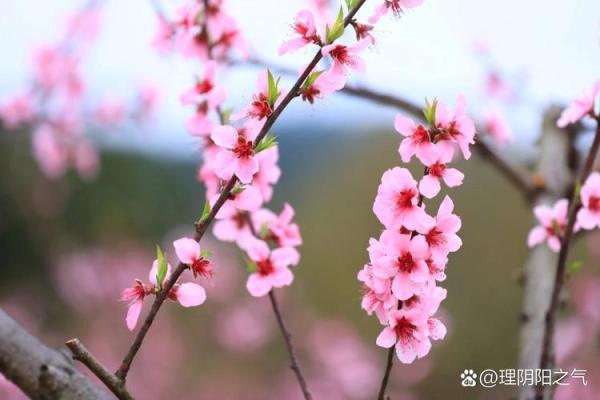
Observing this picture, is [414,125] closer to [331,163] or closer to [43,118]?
[43,118]

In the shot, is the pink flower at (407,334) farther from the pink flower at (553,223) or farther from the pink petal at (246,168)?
the pink flower at (553,223)

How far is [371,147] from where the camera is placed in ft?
15.9

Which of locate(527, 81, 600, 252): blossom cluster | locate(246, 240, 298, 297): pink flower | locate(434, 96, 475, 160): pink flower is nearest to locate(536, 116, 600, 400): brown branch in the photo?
locate(527, 81, 600, 252): blossom cluster

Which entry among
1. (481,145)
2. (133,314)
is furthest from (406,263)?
(481,145)

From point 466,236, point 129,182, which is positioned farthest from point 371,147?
point 129,182

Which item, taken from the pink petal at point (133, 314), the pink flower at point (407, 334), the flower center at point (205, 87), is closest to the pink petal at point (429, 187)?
the pink flower at point (407, 334)

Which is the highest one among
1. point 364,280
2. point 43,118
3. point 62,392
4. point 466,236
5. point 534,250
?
point 466,236

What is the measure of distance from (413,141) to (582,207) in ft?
1.07

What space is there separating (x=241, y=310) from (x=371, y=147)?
1.52 meters

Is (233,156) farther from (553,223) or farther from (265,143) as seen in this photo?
(553,223)

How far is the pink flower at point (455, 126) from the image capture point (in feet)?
2.46

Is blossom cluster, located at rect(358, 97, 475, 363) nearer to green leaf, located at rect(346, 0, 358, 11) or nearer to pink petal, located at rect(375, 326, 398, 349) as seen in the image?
pink petal, located at rect(375, 326, 398, 349)

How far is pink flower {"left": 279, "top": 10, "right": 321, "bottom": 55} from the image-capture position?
2.53 ft

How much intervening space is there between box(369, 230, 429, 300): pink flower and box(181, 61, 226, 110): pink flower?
430mm
